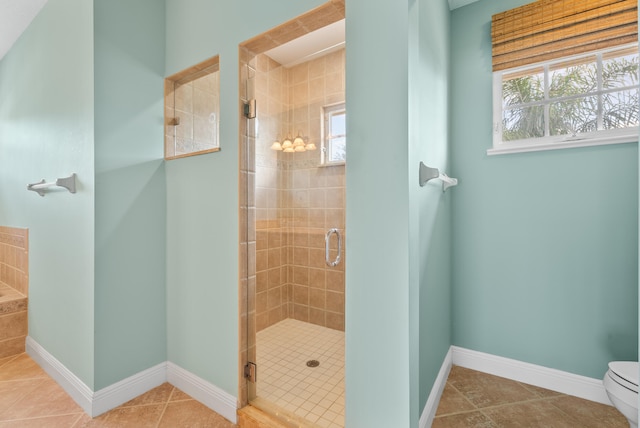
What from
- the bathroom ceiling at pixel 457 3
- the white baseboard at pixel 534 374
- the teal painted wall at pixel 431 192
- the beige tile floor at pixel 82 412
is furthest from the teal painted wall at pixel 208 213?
the white baseboard at pixel 534 374

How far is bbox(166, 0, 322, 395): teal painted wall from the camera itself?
5.27 ft

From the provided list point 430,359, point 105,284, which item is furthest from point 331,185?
point 105,284

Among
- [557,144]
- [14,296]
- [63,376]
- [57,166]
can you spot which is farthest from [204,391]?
[557,144]

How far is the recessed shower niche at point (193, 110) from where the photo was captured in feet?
5.74

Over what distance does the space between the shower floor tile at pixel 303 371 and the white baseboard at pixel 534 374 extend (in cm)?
93

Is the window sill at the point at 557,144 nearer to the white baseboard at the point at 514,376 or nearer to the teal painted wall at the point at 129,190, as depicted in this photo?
the white baseboard at the point at 514,376

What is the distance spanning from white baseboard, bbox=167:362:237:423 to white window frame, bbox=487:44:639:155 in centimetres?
226

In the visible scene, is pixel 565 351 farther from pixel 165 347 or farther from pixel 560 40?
pixel 165 347

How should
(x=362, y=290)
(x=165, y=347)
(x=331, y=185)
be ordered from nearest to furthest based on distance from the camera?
1. (x=362, y=290)
2. (x=331, y=185)
3. (x=165, y=347)

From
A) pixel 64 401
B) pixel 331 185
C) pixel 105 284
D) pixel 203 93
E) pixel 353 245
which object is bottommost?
pixel 64 401

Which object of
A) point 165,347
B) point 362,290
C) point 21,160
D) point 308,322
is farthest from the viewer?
point 21,160

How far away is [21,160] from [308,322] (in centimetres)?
274

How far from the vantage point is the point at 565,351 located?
1828 millimetres

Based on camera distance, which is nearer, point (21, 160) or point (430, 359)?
point (430, 359)
